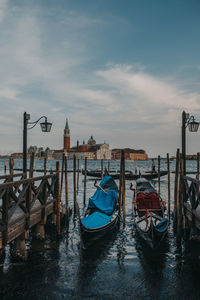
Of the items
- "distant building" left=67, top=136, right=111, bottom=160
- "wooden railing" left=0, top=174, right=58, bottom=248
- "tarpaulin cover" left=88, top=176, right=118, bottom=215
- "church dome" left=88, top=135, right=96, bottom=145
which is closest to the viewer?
"wooden railing" left=0, top=174, right=58, bottom=248

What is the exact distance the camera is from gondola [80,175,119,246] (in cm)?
729

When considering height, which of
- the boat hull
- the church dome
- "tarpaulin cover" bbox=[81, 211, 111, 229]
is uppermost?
the church dome

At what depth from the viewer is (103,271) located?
609 cm

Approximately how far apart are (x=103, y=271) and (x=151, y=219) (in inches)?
69.2

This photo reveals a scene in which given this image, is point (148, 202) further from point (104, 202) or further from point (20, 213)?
→ point (20, 213)

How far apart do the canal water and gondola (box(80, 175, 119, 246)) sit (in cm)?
40

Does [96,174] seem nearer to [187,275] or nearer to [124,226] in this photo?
[124,226]

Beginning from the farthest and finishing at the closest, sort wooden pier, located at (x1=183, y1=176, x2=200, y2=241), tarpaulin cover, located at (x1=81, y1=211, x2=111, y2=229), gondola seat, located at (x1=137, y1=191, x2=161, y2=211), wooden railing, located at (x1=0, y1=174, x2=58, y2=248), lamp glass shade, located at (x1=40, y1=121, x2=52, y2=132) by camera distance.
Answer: gondola seat, located at (x1=137, y1=191, x2=161, y2=211)
lamp glass shade, located at (x1=40, y1=121, x2=52, y2=132)
tarpaulin cover, located at (x1=81, y1=211, x2=111, y2=229)
wooden pier, located at (x1=183, y1=176, x2=200, y2=241)
wooden railing, located at (x1=0, y1=174, x2=58, y2=248)

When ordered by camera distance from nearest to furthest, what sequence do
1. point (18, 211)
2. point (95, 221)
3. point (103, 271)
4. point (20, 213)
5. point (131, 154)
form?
point (103, 271)
point (20, 213)
point (18, 211)
point (95, 221)
point (131, 154)

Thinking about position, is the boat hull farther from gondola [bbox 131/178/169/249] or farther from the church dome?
the church dome

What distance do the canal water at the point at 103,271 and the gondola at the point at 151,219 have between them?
416 millimetres

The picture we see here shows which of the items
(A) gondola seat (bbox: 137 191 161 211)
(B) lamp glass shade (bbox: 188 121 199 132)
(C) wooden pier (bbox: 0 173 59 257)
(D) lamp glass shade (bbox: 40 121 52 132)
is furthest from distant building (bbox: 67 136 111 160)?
(C) wooden pier (bbox: 0 173 59 257)

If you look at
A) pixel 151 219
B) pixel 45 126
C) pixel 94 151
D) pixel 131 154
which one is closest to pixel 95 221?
pixel 151 219

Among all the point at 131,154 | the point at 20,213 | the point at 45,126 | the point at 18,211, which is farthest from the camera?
the point at 131,154
